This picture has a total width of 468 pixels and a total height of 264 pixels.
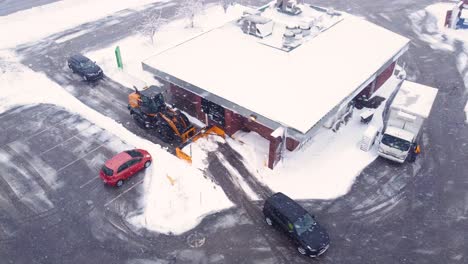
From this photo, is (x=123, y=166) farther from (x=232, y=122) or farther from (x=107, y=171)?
(x=232, y=122)

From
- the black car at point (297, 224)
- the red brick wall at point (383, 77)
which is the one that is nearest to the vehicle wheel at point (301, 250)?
the black car at point (297, 224)

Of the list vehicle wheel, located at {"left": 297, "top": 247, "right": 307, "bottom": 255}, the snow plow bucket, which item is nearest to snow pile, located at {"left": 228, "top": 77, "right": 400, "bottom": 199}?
the snow plow bucket

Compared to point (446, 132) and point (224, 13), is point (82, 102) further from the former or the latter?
point (446, 132)

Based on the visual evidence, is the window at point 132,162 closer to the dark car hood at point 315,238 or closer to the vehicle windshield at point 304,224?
the vehicle windshield at point 304,224

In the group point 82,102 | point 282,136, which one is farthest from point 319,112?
point 82,102

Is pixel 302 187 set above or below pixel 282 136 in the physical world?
below

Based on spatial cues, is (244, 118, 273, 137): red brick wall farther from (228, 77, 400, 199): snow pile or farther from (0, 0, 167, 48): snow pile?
(0, 0, 167, 48): snow pile
